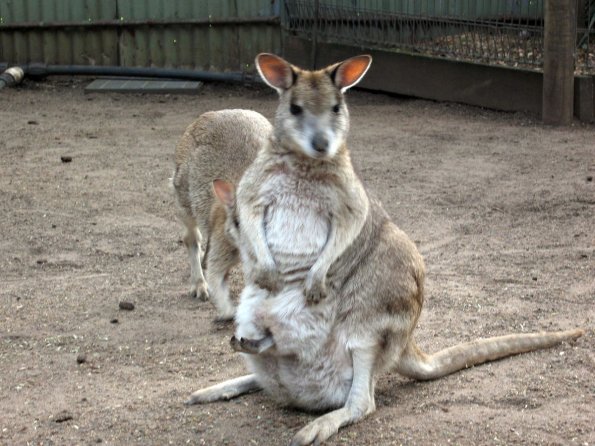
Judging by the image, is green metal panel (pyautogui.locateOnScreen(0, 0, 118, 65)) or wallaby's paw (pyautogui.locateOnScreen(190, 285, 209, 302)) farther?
green metal panel (pyautogui.locateOnScreen(0, 0, 118, 65))

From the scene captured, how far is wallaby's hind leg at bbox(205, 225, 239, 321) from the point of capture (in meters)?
4.92

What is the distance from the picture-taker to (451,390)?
12.8ft

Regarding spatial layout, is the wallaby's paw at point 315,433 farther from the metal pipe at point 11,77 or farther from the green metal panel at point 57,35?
the green metal panel at point 57,35

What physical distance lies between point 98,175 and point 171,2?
3.82 m

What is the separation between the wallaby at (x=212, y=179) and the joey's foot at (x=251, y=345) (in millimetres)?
1181

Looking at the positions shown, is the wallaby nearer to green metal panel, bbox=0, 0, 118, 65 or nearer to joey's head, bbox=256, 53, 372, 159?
joey's head, bbox=256, 53, 372, 159

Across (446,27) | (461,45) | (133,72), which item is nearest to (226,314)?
(461,45)

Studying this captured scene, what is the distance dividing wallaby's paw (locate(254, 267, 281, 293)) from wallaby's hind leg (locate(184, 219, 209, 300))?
5.04 ft

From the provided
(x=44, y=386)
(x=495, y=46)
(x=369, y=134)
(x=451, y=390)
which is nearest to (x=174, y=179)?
(x=44, y=386)

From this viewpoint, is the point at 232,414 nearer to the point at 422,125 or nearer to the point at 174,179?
the point at 174,179

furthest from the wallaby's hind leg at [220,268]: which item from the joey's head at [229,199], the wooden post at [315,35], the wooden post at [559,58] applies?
the wooden post at [315,35]

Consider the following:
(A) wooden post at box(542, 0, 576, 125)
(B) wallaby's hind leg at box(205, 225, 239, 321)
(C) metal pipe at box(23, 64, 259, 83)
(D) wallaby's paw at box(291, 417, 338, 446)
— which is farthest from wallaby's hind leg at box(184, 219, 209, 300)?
(C) metal pipe at box(23, 64, 259, 83)

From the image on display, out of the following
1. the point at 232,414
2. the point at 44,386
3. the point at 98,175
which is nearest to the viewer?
the point at 232,414

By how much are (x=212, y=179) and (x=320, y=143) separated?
1553mm
